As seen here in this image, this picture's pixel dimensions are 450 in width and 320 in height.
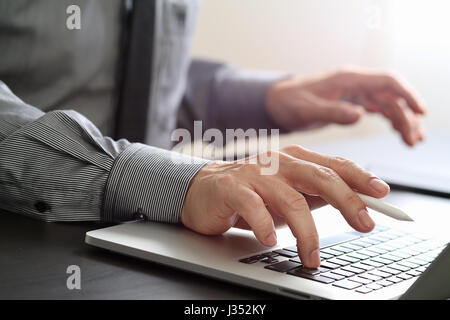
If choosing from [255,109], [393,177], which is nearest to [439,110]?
[255,109]

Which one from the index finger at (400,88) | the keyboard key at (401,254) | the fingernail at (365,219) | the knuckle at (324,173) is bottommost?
the keyboard key at (401,254)

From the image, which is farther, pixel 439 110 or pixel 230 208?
pixel 439 110

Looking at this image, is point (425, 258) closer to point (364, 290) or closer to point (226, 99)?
point (364, 290)

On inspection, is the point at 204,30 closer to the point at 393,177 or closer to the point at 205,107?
the point at 205,107

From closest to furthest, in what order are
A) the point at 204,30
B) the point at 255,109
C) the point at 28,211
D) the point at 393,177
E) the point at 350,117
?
the point at 28,211 < the point at 393,177 < the point at 350,117 < the point at 255,109 < the point at 204,30

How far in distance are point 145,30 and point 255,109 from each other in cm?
38

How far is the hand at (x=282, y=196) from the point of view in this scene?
500 mm

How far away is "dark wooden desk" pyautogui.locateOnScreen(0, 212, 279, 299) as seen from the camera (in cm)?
42

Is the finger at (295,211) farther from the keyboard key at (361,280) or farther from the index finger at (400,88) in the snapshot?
the index finger at (400,88)

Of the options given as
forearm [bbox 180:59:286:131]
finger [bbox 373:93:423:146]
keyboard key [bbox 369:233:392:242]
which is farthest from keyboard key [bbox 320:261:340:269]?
forearm [bbox 180:59:286:131]

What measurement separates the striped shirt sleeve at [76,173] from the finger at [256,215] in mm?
99

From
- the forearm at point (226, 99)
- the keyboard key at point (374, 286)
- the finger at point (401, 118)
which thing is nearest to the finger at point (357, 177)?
the keyboard key at point (374, 286)

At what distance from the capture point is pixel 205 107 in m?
1.38

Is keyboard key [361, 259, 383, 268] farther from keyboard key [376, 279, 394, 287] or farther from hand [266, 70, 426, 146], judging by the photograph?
hand [266, 70, 426, 146]
